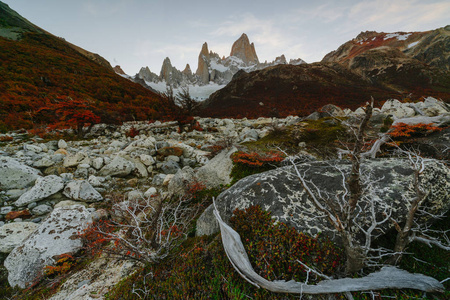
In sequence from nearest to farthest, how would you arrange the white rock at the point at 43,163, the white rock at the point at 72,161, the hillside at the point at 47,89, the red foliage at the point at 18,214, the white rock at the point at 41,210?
1. the red foliage at the point at 18,214
2. the white rock at the point at 41,210
3. the white rock at the point at 43,163
4. the white rock at the point at 72,161
5. the hillside at the point at 47,89

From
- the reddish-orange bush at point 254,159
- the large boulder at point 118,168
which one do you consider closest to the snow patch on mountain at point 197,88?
the large boulder at point 118,168

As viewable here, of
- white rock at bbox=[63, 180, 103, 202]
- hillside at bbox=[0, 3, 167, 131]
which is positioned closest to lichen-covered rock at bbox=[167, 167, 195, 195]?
white rock at bbox=[63, 180, 103, 202]

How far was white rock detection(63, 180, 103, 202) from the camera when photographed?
5141 mm

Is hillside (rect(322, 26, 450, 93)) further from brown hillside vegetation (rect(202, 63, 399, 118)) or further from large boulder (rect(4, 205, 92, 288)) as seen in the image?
large boulder (rect(4, 205, 92, 288))

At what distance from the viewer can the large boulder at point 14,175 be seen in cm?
536

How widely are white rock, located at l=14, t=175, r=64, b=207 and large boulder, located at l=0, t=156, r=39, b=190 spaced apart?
1.04 meters

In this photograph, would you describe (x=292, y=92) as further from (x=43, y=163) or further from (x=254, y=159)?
(x=43, y=163)

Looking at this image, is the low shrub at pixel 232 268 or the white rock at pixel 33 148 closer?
the low shrub at pixel 232 268

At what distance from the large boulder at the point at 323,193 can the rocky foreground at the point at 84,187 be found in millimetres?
20

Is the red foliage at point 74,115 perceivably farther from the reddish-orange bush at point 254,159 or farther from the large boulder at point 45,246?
the reddish-orange bush at point 254,159

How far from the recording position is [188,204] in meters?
4.60

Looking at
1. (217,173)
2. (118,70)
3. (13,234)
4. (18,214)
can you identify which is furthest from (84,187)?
(118,70)

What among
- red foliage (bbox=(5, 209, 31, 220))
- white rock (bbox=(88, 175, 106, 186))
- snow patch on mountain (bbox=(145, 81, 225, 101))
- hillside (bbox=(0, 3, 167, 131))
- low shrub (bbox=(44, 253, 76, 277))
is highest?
snow patch on mountain (bbox=(145, 81, 225, 101))

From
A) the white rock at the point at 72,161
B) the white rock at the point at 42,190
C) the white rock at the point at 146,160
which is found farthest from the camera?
the white rock at the point at 146,160
